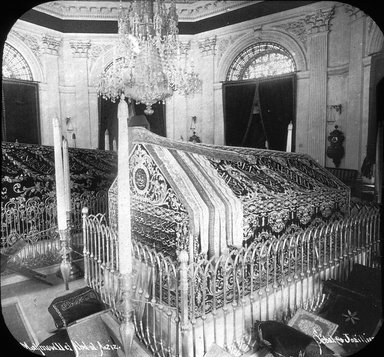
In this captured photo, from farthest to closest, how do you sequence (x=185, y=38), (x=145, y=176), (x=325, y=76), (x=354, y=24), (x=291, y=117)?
(x=185, y=38) < (x=291, y=117) < (x=325, y=76) < (x=354, y=24) < (x=145, y=176)

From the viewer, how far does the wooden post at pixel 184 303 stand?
201 centimetres

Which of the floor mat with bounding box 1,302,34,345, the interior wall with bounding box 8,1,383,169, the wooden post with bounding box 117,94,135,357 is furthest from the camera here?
the interior wall with bounding box 8,1,383,169

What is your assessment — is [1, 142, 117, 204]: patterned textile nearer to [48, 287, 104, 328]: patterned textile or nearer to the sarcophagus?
the sarcophagus

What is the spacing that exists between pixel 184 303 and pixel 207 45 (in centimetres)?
947

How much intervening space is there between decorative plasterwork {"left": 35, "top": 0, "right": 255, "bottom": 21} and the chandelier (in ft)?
9.48

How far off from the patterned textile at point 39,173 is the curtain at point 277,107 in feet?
18.1

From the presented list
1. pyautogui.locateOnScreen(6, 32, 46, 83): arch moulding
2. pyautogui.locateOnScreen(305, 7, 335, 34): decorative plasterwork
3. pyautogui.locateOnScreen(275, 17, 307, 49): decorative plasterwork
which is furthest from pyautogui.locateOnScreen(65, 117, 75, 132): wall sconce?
pyautogui.locateOnScreen(305, 7, 335, 34): decorative plasterwork

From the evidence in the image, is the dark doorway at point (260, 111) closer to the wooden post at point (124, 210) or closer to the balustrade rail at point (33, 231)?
the balustrade rail at point (33, 231)

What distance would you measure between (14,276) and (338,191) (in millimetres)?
4115

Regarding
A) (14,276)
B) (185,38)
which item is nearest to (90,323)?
(14,276)

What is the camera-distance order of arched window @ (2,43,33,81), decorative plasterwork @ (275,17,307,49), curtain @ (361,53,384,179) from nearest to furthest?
1. curtain @ (361,53,384,179)
2. decorative plasterwork @ (275,17,307,49)
3. arched window @ (2,43,33,81)

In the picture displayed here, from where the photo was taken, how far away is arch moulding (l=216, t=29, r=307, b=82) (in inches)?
329

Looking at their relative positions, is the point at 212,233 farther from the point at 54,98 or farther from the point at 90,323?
the point at 54,98

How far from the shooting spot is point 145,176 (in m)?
2.98
